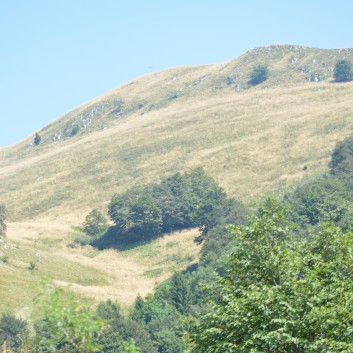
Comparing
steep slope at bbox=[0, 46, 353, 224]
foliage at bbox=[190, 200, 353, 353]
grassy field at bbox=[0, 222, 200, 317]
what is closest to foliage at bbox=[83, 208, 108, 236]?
grassy field at bbox=[0, 222, 200, 317]

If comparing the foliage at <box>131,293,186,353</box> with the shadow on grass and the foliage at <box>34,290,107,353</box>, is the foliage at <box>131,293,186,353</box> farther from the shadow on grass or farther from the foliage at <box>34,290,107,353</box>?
the foliage at <box>34,290,107,353</box>

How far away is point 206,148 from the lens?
5984 inches

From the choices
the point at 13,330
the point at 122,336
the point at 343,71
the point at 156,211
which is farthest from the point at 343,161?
the point at 343,71

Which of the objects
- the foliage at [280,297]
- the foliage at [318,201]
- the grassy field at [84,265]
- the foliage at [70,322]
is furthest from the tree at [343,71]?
the foliage at [70,322]

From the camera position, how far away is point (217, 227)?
93.6m

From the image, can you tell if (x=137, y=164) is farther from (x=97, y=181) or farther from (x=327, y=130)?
(x=327, y=130)

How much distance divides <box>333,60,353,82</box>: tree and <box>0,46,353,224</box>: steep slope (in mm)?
2734

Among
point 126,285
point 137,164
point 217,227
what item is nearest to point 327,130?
point 137,164

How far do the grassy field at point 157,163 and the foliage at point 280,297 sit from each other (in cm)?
4585

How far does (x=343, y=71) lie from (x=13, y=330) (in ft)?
463

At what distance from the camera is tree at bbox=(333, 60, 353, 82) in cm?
18062

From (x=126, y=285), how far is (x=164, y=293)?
13.0 m

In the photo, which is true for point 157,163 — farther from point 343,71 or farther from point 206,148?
point 343,71

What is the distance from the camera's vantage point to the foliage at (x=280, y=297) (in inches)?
827
